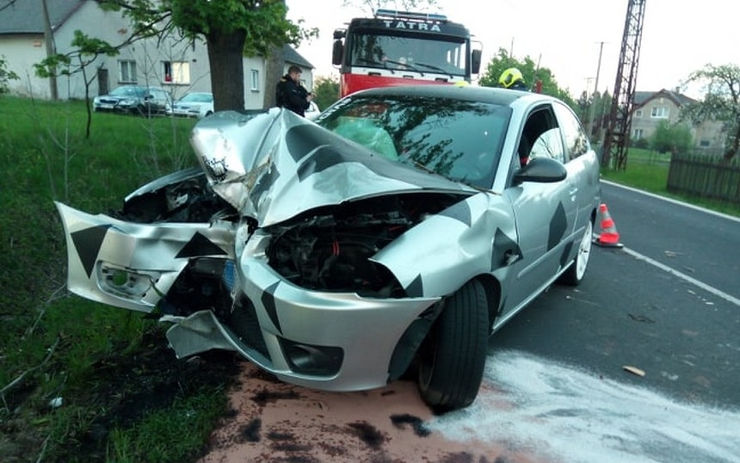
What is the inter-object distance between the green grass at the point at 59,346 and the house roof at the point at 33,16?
28.9 m

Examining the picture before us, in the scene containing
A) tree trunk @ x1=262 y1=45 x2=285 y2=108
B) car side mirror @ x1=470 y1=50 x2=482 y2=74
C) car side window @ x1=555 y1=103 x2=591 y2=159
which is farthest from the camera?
tree trunk @ x1=262 y1=45 x2=285 y2=108

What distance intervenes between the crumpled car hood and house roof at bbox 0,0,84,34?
32.3 metres

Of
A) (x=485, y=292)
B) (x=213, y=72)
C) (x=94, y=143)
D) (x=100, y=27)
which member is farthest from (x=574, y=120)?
(x=100, y=27)

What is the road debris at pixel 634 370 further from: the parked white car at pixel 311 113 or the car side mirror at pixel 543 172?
the parked white car at pixel 311 113

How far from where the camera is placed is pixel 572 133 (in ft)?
16.8

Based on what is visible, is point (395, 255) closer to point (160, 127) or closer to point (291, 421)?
point (291, 421)

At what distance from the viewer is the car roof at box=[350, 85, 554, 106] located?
13.3 ft

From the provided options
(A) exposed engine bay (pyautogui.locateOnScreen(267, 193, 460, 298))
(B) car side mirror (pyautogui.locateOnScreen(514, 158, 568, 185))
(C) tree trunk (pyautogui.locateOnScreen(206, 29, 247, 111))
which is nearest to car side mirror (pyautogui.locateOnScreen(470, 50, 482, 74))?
(C) tree trunk (pyautogui.locateOnScreen(206, 29, 247, 111))

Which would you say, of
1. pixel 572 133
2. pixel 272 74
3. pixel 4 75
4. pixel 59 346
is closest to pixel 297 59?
pixel 272 74

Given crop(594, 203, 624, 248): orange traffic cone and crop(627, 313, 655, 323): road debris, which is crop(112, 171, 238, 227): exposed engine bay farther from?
crop(594, 203, 624, 248): orange traffic cone

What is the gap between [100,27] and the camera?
31.9 metres

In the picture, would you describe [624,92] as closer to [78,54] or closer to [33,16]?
[78,54]

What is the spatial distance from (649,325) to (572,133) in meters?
1.78

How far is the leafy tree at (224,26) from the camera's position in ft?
22.5
